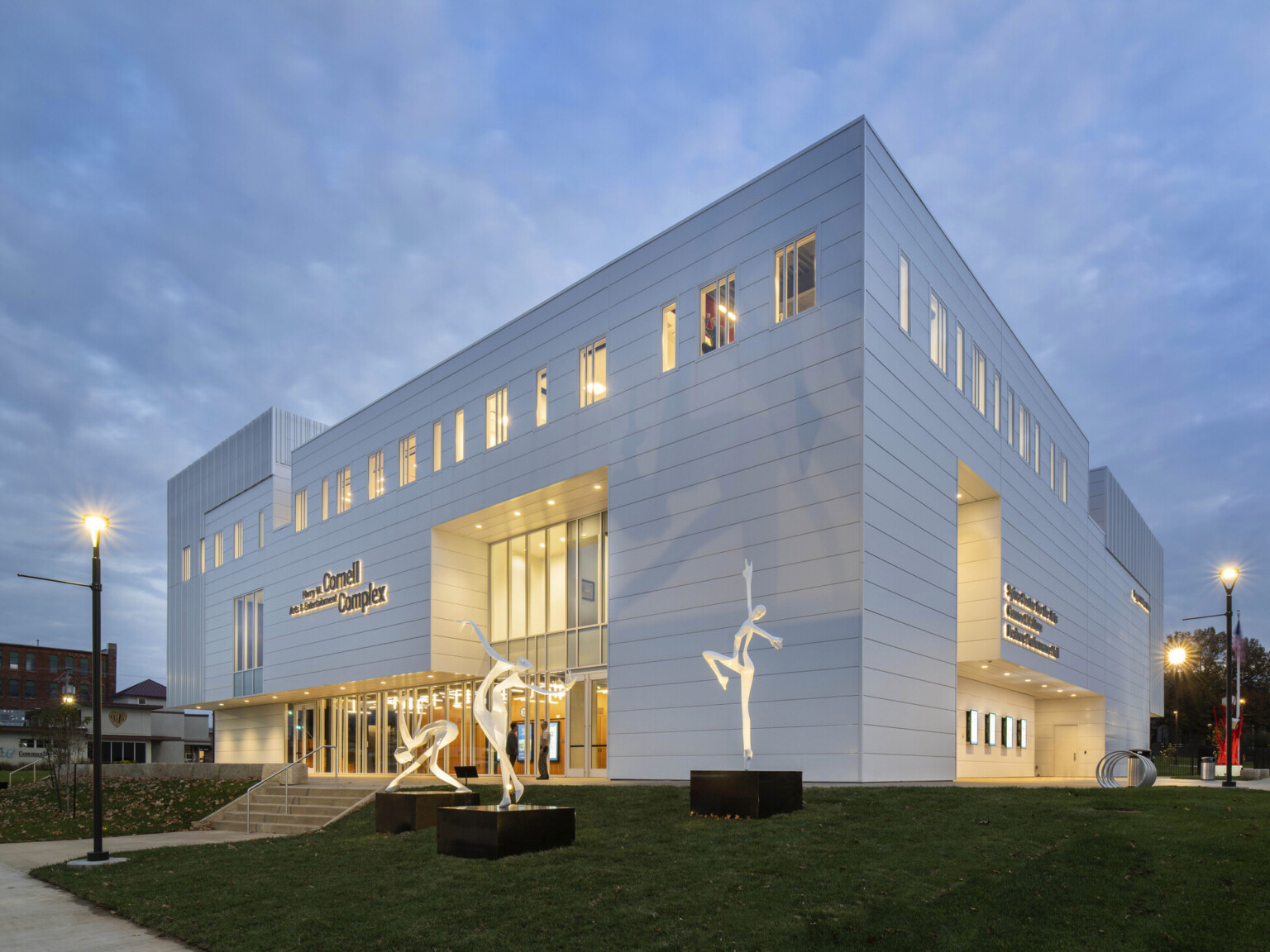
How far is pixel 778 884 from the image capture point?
11102 millimetres

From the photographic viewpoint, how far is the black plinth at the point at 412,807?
1748 cm

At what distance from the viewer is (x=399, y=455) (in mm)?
38594

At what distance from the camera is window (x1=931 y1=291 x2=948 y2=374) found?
2762 cm

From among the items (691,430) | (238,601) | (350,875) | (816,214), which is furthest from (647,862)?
(238,601)

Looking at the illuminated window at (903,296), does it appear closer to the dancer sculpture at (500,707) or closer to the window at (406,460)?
the dancer sculpture at (500,707)

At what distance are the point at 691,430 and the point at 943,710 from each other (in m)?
10.7

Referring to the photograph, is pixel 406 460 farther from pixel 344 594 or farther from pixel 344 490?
pixel 344 594

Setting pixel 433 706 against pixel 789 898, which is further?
pixel 433 706

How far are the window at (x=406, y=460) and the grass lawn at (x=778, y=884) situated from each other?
22.0 metres

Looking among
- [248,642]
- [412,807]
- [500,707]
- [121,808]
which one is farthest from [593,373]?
[248,642]

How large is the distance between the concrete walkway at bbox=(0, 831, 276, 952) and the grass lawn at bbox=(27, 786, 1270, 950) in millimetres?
287

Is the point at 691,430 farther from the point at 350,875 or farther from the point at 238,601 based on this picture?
the point at 238,601

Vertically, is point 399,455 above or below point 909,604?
above

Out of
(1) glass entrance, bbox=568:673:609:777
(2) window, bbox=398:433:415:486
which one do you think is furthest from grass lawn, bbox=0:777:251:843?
(2) window, bbox=398:433:415:486
